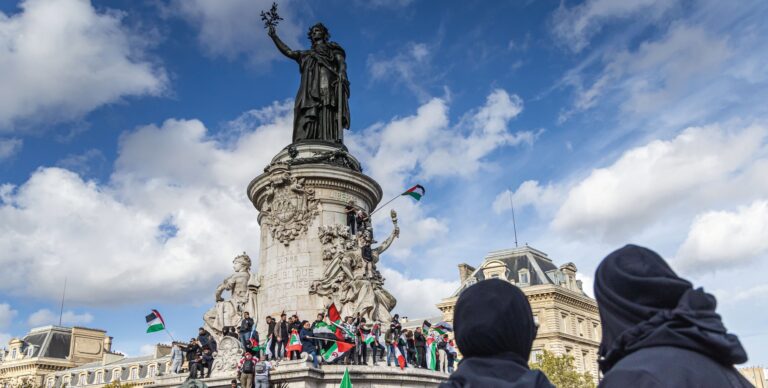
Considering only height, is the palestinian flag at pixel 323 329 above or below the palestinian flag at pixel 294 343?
above

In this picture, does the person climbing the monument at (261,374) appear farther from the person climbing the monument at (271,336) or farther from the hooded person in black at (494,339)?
the hooded person in black at (494,339)

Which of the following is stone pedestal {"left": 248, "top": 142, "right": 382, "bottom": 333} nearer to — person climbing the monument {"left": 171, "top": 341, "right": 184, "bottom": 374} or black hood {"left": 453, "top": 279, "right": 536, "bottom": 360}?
person climbing the monument {"left": 171, "top": 341, "right": 184, "bottom": 374}

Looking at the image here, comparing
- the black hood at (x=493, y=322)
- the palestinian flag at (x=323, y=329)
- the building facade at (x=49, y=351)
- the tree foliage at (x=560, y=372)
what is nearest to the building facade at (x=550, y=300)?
the tree foliage at (x=560, y=372)

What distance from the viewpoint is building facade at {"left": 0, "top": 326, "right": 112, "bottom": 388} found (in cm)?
6925

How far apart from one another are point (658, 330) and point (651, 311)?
0.12 meters

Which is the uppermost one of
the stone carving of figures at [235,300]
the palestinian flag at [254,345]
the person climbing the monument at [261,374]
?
the stone carving of figures at [235,300]

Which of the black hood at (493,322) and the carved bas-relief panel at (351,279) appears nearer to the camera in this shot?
the black hood at (493,322)

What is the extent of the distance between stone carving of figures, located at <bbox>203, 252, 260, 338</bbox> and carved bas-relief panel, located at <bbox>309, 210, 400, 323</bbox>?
1994 millimetres

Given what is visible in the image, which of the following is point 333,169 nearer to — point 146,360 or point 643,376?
point 643,376

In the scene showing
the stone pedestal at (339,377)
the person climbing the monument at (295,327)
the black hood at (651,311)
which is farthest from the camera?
the person climbing the monument at (295,327)

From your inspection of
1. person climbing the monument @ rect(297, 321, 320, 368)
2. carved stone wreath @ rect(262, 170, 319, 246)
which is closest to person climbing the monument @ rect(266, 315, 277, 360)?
person climbing the monument @ rect(297, 321, 320, 368)

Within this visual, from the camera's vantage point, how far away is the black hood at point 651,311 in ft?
8.73

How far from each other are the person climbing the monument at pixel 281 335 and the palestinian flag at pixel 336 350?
0.97 meters

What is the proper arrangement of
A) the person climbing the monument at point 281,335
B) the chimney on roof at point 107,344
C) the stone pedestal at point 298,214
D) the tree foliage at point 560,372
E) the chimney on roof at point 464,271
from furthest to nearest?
the chimney on roof at point 107,344
the chimney on roof at point 464,271
the tree foliage at point 560,372
the stone pedestal at point 298,214
the person climbing the monument at point 281,335
